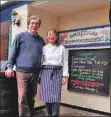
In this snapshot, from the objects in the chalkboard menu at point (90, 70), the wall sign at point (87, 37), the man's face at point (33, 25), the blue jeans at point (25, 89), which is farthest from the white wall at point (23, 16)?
the blue jeans at point (25, 89)

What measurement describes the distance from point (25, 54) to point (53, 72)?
454 millimetres

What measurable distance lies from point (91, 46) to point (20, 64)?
200cm

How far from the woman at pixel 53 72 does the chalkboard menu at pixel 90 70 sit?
1.41 metres

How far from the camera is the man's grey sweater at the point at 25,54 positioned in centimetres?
248

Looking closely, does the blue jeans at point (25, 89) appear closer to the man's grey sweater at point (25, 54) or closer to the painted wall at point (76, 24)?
the man's grey sweater at point (25, 54)

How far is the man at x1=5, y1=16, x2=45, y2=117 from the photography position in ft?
8.16

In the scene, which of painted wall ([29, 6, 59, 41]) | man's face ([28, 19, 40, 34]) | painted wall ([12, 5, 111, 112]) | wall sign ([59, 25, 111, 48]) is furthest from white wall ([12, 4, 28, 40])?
man's face ([28, 19, 40, 34])

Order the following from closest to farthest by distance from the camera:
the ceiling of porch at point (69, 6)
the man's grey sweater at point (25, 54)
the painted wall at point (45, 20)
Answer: the man's grey sweater at point (25, 54), the ceiling of porch at point (69, 6), the painted wall at point (45, 20)

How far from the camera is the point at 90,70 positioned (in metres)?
4.02

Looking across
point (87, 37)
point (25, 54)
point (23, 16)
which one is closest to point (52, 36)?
point (25, 54)

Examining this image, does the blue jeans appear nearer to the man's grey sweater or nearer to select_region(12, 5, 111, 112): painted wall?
the man's grey sweater

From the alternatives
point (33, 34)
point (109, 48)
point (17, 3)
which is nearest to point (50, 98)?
point (33, 34)

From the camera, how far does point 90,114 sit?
3793mm

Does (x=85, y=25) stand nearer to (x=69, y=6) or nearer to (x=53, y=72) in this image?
(x=69, y=6)
